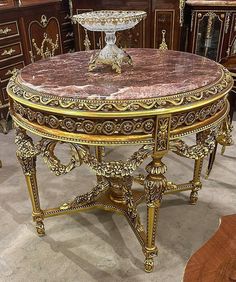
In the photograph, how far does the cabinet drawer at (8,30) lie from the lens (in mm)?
2570

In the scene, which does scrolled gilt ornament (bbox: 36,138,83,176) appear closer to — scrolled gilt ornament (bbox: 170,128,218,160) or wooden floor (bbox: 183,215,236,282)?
scrolled gilt ornament (bbox: 170,128,218,160)

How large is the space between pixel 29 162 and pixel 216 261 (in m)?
0.88

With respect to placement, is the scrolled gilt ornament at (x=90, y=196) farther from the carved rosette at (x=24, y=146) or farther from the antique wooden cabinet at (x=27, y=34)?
the antique wooden cabinet at (x=27, y=34)

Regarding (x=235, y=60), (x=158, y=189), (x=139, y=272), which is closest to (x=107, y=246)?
(x=139, y=272)

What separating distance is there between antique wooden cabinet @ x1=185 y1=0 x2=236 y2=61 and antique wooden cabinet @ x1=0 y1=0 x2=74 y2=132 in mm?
1348

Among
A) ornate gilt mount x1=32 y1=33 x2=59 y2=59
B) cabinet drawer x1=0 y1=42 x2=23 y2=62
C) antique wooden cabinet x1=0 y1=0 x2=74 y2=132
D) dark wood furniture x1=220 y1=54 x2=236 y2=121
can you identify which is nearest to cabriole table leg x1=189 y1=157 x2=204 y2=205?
dark wood furniture x1=220 y1=54 x2=236 y2=121

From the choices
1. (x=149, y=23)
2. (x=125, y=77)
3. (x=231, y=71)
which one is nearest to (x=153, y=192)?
(x=125, y=77)

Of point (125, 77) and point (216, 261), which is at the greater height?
point (125, 77)

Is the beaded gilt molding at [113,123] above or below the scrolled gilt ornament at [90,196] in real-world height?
above

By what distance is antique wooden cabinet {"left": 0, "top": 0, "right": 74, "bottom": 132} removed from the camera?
2639 millimetres

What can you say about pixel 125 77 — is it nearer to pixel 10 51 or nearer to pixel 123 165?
pixel 123 165

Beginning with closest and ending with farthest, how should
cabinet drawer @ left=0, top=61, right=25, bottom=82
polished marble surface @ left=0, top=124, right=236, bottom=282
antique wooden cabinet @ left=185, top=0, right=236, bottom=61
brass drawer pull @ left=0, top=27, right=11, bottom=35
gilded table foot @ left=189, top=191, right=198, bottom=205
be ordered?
polished marble surface @ left=0, top=124, right=236, bottom=282 → gilded table foot @ left=189, top=191, right=198, bottom=205 → brass drawer pull @ left=0, top=27, right=11, bottom=35 → cabinet drawer @ left=0, top=61, right=25, bottom=82 → antique wooden cabinet @ left=185, top=0, right=236, bottom=61

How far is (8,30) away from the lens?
2627mm

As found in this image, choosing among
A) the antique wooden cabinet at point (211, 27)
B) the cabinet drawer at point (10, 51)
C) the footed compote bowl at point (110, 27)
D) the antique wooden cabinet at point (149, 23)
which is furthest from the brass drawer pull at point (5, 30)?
the antique wooden cabinet at point (211, 27)
